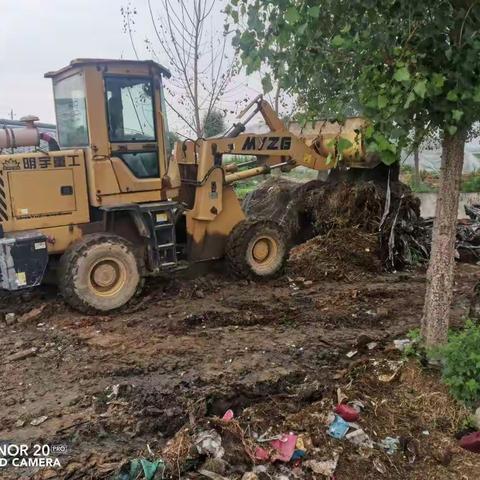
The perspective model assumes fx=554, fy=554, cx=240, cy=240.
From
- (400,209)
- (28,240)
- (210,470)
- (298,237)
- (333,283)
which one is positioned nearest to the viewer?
(210,470)

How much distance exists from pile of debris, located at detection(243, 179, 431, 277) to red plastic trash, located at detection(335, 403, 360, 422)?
13.9ft

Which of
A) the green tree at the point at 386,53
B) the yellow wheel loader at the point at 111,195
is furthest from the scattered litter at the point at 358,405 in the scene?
the yellow wheel loader at the point at 111,195

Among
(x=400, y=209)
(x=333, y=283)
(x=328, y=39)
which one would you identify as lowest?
(x=333, y=283)

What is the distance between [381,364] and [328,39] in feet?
8.12

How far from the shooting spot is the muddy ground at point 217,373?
3.45 m

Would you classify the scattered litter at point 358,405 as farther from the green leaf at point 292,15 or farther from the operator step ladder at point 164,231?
the operator step ladder at point 164,231

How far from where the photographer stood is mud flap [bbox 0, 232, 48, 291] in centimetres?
573

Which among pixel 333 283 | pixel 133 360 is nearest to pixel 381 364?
pixel 133 360

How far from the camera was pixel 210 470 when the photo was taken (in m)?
3.09

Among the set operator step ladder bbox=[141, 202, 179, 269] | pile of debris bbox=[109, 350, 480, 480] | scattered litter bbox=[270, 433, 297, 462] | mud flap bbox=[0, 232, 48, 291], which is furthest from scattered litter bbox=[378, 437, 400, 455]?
mud flap bbox=[0, 232, 48, 291]

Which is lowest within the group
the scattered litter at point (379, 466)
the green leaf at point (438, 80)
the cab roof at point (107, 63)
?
the scattered litter at point (379, 466)

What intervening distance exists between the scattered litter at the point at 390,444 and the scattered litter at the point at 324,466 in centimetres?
38

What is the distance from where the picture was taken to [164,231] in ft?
22.4

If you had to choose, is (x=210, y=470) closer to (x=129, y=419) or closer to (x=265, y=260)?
(x=129, y=419)
